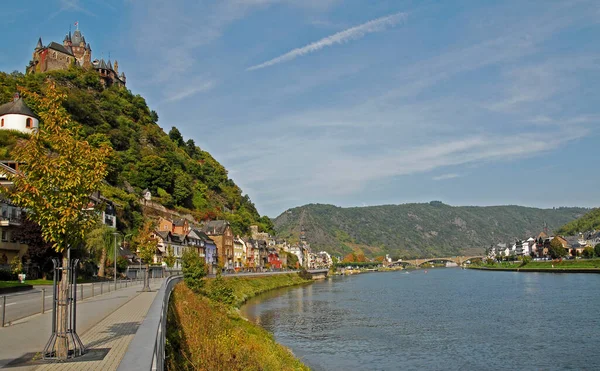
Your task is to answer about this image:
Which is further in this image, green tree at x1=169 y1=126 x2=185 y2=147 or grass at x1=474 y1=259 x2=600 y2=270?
green tree at x1=169 y1=126 x2=185 y2=147

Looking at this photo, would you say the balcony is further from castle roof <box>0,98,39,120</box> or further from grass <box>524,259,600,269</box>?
grass <box>524,259,600,269</box>

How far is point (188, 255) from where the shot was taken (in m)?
45.3

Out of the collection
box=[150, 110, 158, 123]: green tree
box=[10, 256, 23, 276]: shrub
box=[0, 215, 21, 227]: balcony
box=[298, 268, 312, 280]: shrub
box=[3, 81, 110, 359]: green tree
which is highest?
box=[150, 110, 158, 123]: green tree

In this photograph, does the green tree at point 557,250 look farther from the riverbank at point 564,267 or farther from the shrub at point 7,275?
the shrub at point 7,275

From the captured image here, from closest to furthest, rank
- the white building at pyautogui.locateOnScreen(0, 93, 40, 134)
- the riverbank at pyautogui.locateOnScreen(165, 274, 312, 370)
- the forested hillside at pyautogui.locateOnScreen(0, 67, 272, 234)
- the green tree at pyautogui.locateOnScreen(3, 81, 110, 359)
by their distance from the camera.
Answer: the green tree at pyautogui.locateOnScreen(3, 81, 110, 359)
the riverbank at pyautogui.locateOnScreen(165, 274, 312, 370)
the white building at pyautogui.locateOnScreen(0, 93, 40, 134)
the forested hillside at pyautogui.locateOnScreen(0, 67, 272, 234)

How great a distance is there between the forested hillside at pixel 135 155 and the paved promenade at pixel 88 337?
54606mm

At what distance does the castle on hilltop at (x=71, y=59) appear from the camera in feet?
395

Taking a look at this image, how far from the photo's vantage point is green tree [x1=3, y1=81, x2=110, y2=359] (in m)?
12.2

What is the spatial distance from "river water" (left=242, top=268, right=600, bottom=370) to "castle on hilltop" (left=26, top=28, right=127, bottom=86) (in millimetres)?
92407

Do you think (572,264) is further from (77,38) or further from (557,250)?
(77,38)

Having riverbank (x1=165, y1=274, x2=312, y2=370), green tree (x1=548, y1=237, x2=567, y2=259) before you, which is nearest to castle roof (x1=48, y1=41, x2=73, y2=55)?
riverbank (x1=165, y1=274, x2=312, y2=370)

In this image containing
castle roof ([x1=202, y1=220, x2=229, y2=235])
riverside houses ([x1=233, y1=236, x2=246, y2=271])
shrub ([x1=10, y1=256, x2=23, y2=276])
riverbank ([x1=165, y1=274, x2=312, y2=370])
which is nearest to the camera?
riverbank ([x1=165, y1=274, x2=312, y2=370])

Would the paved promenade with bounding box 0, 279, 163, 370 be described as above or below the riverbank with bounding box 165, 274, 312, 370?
above

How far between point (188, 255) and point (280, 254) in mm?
113026
